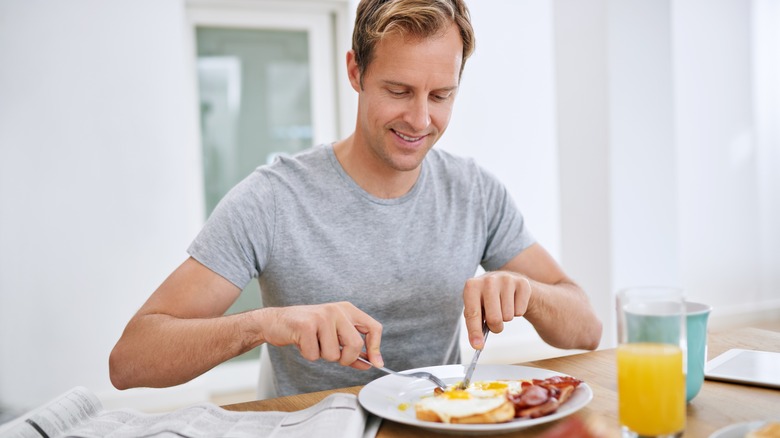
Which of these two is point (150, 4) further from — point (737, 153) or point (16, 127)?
point (737, 153)

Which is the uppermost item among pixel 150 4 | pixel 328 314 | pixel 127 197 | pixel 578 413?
pixel 150 4

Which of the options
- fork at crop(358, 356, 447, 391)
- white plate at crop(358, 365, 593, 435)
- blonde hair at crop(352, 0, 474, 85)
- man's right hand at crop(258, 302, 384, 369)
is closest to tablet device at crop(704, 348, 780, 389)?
white plate at crop(358, 365, 593, 435)

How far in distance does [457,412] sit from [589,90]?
2211mm

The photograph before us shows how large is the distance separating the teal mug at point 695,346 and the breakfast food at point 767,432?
0.54ft

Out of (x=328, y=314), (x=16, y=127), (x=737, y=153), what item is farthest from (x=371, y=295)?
(x=737, y=153)

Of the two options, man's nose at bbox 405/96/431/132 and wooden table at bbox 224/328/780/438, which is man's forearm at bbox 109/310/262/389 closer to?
wooden table at bbox 224/328/780/438

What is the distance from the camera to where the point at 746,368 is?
107 centimetres

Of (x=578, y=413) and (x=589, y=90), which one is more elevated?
(x=589, y=90)

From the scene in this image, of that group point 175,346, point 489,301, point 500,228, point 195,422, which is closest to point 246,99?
point 500,228

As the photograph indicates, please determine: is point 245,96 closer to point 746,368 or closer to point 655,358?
point 746,368

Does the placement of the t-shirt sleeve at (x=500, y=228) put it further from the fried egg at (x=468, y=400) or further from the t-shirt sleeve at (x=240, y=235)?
the fried egg at (x=468, y=400)

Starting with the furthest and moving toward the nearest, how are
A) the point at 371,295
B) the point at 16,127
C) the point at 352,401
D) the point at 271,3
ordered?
the point at 271,3
the point at 16,127
the point at 371,295
the point at 352,401

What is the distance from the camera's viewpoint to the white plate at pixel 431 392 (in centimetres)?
80

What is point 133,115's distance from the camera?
3.24m
